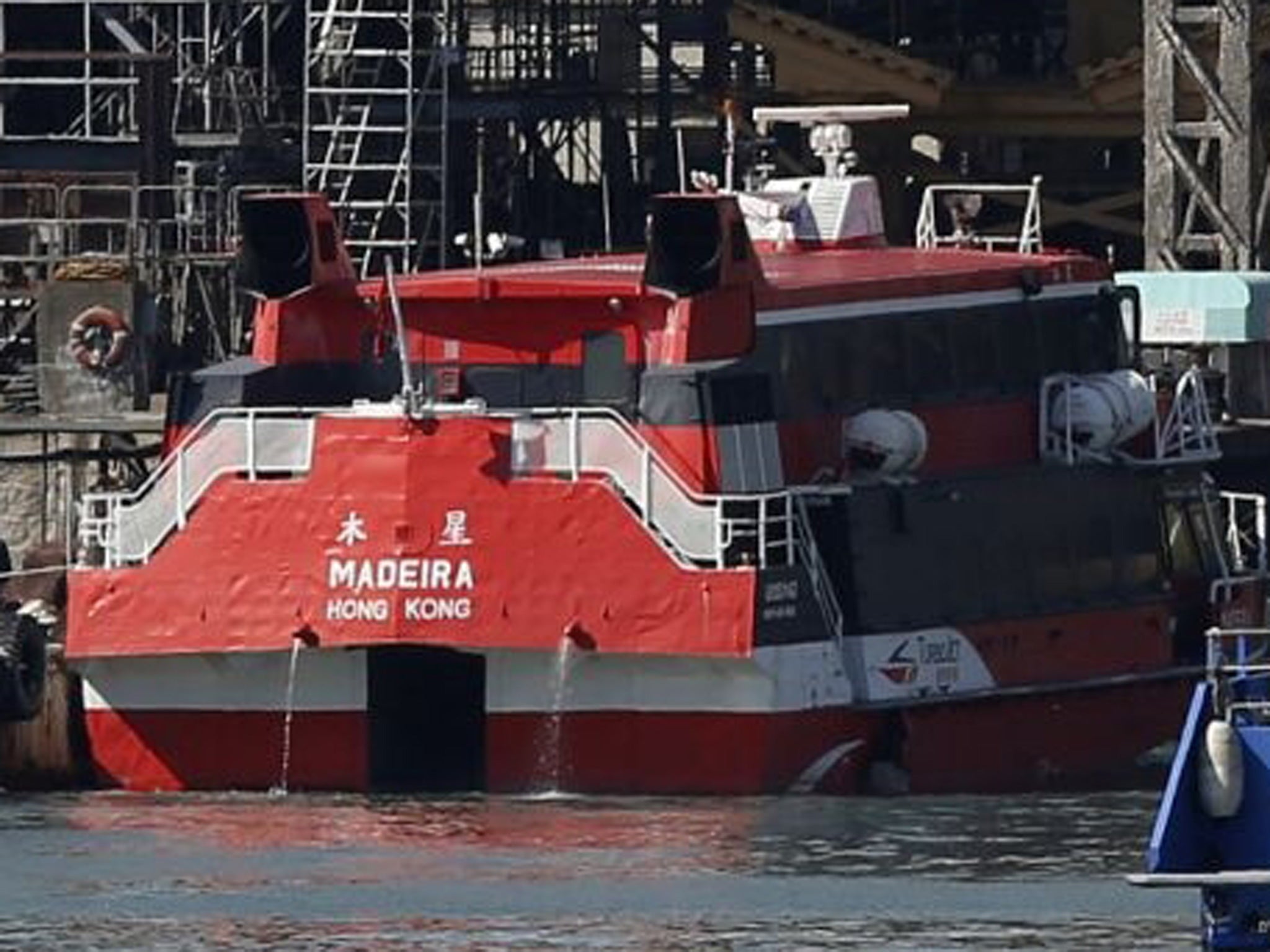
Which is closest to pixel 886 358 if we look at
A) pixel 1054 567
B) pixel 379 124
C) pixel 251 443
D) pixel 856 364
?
pixel 856 364

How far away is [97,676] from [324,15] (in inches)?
695

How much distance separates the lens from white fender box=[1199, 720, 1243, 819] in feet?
104

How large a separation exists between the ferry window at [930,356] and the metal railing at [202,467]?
407 cm

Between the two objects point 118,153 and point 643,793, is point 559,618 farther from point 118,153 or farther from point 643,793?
point 118,153

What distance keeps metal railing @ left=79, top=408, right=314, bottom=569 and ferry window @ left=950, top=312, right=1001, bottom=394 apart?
14.8ft

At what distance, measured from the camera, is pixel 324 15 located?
57531 millimetres

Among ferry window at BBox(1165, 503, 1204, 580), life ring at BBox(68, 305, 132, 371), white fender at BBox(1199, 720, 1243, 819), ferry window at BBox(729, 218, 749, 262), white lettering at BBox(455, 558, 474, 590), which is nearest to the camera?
white fender at BBox(1199, 720, 1243, 819)

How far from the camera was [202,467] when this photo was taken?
4059 centimetres

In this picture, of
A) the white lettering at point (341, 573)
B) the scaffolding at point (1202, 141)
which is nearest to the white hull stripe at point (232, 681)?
the white lettering at point (341, 573)

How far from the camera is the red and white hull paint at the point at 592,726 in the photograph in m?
39.7

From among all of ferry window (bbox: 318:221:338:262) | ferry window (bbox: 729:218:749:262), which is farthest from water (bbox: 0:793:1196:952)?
ferry window (bbox: 318:221:338:262)

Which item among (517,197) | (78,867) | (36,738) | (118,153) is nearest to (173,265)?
(118,153)

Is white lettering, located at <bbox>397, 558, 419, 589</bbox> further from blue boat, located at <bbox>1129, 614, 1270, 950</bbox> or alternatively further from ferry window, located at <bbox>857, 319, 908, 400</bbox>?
blue boat, located at <bbox>1129, 614, 1270, 950</bbox>

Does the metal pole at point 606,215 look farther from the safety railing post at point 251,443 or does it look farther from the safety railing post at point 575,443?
the safety railing post at point 575,443
